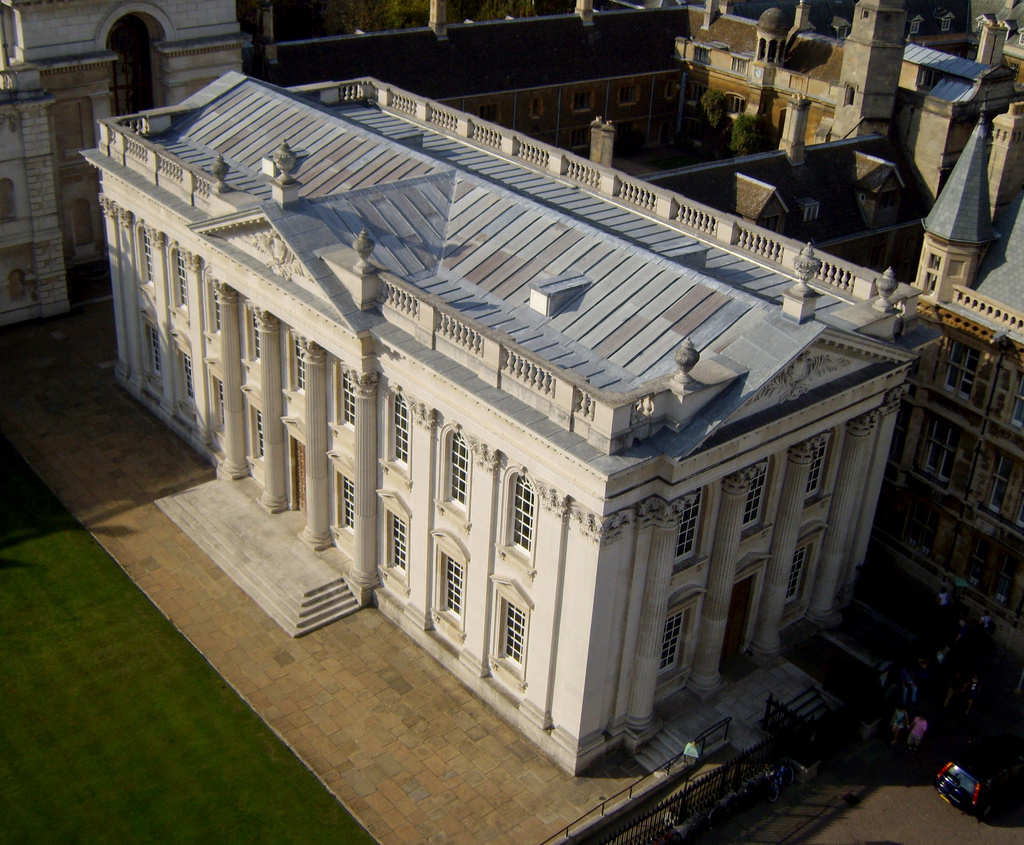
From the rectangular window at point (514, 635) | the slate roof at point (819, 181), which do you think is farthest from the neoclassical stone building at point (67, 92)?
the rectangular window at point (514, 635)

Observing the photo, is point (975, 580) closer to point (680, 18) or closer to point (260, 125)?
point (260, 125)

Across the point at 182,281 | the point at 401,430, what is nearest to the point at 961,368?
the point at 401,430

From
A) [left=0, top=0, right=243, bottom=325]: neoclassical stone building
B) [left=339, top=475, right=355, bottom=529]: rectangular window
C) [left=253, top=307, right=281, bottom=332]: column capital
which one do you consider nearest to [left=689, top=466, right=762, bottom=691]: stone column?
[left=339, top=475, right=355, bottom=529]: rectangular window

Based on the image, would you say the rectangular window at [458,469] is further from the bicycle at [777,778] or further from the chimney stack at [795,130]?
the chimney stack at [795,130]

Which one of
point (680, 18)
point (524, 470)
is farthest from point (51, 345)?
point (680, 18)

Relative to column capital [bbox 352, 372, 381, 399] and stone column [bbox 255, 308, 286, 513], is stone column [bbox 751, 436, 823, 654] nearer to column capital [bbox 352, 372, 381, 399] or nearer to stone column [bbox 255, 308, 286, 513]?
column capital [bbox 352, 372, 381, 399]

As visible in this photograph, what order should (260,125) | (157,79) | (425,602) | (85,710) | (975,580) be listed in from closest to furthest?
(85,710) < (425,602) < (975,580) < (260,125) < (157,79)
